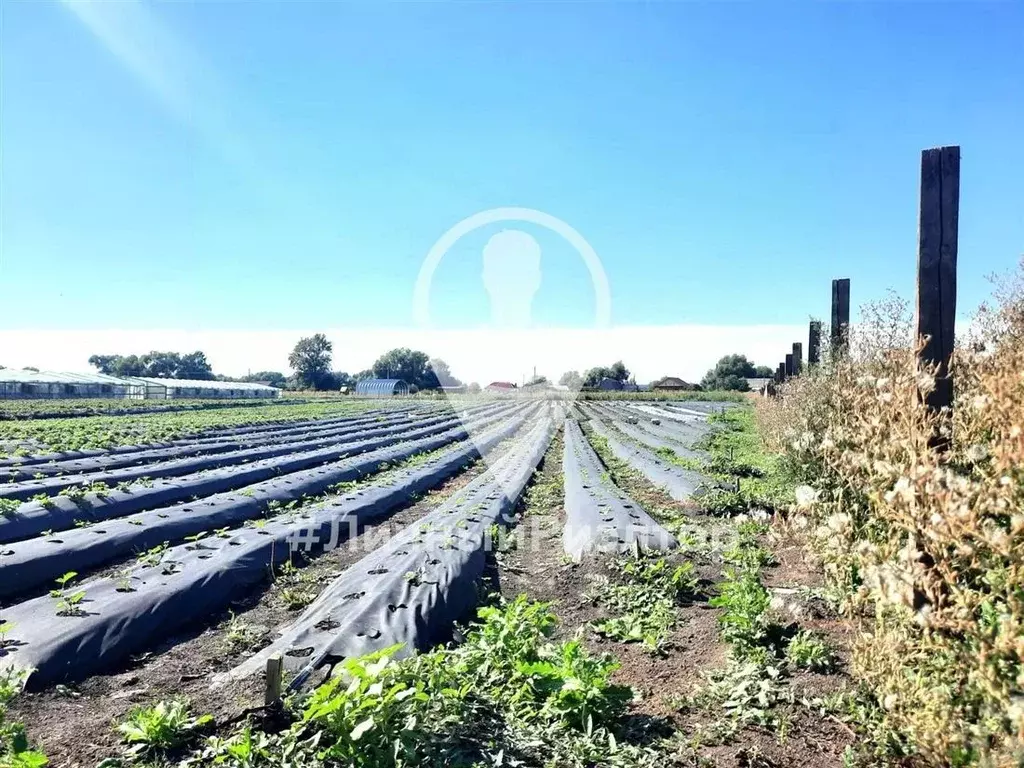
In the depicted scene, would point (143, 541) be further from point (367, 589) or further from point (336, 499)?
point (367, 589)

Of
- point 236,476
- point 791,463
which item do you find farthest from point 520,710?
point 236,476

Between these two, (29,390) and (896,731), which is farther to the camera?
(29,390)

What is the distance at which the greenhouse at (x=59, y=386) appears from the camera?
126ft

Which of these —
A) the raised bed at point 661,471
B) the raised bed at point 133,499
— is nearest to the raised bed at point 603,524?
the raised bed at point 661,471

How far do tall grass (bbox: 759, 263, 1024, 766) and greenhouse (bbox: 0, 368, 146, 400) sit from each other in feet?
154

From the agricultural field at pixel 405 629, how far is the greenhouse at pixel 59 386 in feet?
119

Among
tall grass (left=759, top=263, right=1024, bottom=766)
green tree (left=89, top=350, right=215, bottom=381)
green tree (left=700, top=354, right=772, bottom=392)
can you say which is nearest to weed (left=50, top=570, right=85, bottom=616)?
tall grass (left=759, top=263, right=1024, bottom=766)

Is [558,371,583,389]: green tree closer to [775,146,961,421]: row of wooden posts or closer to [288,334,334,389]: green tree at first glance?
[288,334,334,389]: green tree

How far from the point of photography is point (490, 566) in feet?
20.4

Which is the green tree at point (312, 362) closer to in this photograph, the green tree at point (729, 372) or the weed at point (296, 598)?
the green tree at point (729, 372)

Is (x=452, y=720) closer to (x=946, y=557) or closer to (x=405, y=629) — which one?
(x=405, y=629)

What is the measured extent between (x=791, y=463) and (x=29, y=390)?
46380 mm

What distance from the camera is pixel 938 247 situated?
3.03m

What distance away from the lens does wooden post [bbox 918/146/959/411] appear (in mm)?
2950
